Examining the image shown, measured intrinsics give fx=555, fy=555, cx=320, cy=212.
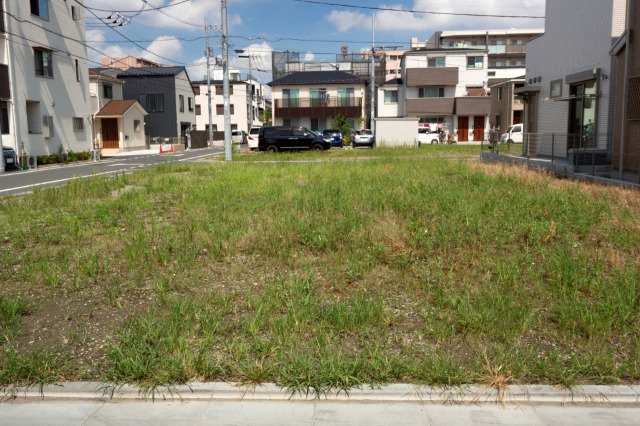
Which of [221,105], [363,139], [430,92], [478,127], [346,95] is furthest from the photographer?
[221,105]

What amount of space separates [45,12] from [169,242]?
2852 cm

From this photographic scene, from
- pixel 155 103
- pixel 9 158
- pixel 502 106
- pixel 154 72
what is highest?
pixel 154 72

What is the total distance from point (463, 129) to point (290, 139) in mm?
25123

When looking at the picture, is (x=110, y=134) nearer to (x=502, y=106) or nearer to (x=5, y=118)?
(x=5, y=118)

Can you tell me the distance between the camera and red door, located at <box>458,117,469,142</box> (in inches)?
2092

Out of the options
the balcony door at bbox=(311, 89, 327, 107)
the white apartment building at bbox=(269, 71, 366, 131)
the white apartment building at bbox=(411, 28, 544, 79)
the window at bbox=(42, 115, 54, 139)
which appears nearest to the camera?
the window at bbox=(42, 115, 54, 139)

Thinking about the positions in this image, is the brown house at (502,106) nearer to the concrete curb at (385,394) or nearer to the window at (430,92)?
the window at (430,92)

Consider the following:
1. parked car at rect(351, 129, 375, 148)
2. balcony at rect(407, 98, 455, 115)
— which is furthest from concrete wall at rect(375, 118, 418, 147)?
balcony at rect(407, 98, 455, 115)

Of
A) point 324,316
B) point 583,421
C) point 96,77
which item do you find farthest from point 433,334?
point 96,77

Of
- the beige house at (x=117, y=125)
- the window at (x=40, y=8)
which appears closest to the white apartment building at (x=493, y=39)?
the beige house at (x=117, y=125)

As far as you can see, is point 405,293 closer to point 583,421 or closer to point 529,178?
point 583,421

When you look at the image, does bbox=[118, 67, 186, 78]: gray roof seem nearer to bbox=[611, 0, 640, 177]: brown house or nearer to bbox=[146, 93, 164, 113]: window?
bbox=[146, 93, 164, 113]: window

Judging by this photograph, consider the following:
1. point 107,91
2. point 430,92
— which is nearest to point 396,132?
point 430,92

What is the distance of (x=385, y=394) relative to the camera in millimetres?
3594
